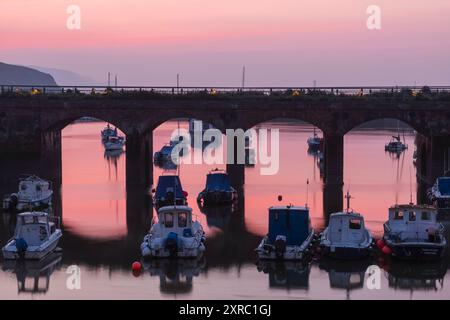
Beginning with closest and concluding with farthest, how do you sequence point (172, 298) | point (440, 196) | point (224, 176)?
1. point (172, 298)
2. point (440, 196)
3. point (224, 176)

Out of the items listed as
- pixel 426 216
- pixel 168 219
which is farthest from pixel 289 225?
pixel 426 216

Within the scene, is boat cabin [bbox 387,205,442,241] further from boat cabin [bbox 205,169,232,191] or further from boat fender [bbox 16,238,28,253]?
boat cabin [bbox 205,169,232,191]

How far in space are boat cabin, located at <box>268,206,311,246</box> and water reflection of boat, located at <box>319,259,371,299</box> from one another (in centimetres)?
199

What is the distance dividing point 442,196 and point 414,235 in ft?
56.4

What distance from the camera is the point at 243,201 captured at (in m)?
72.9

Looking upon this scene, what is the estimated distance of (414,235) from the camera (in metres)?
50.9

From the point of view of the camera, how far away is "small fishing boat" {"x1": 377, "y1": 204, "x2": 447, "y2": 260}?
49.0 metres

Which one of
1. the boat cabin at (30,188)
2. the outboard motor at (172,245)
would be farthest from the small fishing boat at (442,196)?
the boat cabin at (30,188)

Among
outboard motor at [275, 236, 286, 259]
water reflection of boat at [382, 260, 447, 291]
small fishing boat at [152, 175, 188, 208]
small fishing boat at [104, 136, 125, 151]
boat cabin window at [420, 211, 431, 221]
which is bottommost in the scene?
water reflection of boat at [382, 260, 447, 291]

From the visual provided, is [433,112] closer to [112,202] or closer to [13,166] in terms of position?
[112,202]

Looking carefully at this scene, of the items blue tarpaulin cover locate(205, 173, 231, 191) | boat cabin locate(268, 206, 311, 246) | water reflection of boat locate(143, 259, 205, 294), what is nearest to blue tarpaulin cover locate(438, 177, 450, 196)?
blue tarpaulin cover locate(205, 173, 231, 191)

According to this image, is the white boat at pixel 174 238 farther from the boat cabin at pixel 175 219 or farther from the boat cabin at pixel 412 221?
the boat cabin at pixel 412 221

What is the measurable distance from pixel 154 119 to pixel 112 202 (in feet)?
38.2
